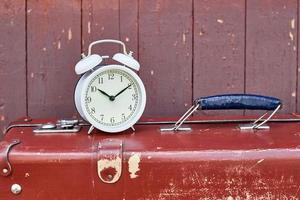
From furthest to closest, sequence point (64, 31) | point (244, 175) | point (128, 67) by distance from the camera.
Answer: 1. point (64, 31)
2. point (128, 67)
3. point (244, 175)

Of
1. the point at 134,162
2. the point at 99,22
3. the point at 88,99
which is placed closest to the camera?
the point at 134,162

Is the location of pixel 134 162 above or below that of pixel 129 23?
below

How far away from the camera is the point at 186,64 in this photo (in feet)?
4.93

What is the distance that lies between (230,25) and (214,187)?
1.81 feet

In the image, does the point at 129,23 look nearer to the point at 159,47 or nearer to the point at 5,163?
the point at 159,47

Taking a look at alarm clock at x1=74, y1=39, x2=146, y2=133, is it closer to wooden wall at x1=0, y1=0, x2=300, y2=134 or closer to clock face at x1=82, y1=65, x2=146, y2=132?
clock face at x1=82, y1=65, x2=146, y2=132

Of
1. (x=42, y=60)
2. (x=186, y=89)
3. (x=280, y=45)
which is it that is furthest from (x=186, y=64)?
(x=42, y=60)

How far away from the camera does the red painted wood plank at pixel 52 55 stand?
58.2 inches

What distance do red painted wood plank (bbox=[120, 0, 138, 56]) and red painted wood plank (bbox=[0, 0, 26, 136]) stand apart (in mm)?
249

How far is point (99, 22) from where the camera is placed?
1.48 meters

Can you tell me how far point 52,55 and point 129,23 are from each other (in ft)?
0.69

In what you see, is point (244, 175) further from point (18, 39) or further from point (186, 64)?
point (18, 39)

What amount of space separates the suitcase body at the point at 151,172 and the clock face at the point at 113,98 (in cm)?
12

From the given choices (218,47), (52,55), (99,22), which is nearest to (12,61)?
(52,55)
